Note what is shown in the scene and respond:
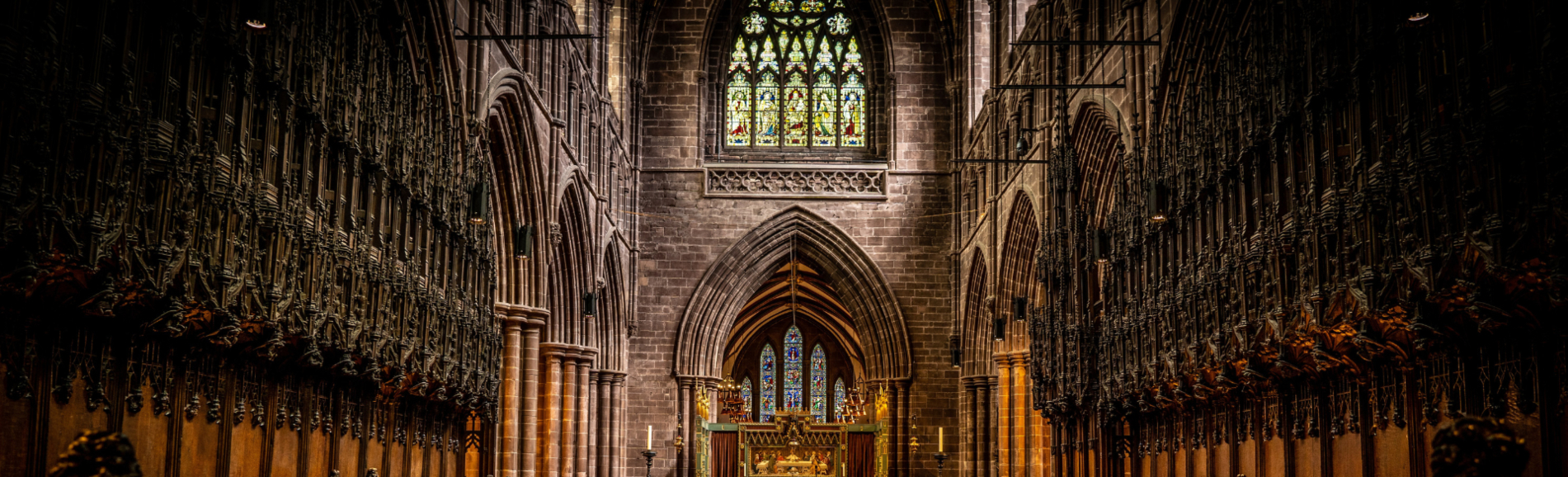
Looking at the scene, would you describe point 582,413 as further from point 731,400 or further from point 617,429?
point 731,400

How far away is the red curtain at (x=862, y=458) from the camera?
3262 centimetres

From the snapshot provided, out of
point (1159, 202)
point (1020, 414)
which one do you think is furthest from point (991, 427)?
point (1159, 202)

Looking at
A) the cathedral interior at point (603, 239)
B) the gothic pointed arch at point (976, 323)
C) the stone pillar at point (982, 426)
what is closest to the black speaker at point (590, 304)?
the cathedral interior at point (603, 239)

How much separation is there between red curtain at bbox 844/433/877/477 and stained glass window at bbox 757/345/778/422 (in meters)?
14.3

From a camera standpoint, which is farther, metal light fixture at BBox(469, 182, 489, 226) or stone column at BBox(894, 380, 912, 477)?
stone column at BBox(894, 380, 912, 477)

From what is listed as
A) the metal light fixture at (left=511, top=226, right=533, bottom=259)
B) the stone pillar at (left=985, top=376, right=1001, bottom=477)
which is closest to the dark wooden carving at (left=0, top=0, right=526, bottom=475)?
the metal light fixture at (left=511, top=226, right=533, bottom=259)

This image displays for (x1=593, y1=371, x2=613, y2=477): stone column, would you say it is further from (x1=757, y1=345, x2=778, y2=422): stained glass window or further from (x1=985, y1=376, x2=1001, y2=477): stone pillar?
(x1=757, y1=345, x2=778, y2=422): stained glass window

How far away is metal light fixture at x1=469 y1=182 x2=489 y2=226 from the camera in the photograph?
1369 centimetres

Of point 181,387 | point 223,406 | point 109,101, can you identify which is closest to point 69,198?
point 109,101

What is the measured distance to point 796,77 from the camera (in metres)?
32.0

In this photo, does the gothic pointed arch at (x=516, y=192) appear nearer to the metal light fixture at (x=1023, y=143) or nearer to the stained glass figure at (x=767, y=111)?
the metal light fixture at (x=1023, y=143)

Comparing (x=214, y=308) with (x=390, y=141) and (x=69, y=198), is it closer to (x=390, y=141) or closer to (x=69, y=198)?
(x=69, y=198)

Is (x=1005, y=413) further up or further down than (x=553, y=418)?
further up

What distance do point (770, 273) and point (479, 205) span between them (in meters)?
17.3
